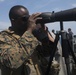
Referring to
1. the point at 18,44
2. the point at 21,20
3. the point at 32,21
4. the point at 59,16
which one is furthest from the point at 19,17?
the point at 59,16

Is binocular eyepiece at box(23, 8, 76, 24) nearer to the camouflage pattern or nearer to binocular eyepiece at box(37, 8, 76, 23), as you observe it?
binocular eyepiece at box(37, 8, 76, 23)

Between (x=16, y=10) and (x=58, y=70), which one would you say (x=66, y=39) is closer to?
(x=58, y=70)

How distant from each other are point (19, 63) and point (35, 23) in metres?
0.44

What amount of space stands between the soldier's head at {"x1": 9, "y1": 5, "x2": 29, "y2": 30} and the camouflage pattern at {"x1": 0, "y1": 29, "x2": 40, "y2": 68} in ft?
0.41

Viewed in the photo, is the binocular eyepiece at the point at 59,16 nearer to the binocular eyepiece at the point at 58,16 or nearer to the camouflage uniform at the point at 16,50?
the binocular eyepiece at the point at 58,16

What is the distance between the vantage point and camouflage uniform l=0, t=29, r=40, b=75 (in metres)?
2.94

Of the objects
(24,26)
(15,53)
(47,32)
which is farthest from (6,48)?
(47,32)

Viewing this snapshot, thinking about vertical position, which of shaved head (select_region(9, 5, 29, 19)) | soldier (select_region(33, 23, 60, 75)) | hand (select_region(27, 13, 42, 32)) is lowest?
soldier (select_region(33, 23, 60, 75))

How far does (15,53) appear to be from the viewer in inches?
116

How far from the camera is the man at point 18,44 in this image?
2.95m

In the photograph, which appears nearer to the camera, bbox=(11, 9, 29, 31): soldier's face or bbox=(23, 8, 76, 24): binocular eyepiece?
bbox=(23, 8, 76, 24): binocular eyepiece

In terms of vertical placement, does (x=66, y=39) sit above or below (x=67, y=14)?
below

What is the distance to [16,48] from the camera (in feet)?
9.76

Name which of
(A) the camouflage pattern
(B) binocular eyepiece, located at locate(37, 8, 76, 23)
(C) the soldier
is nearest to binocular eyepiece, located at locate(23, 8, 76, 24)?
(B) binocular eyepiece, located at locate(37, 8, 76, 23)
